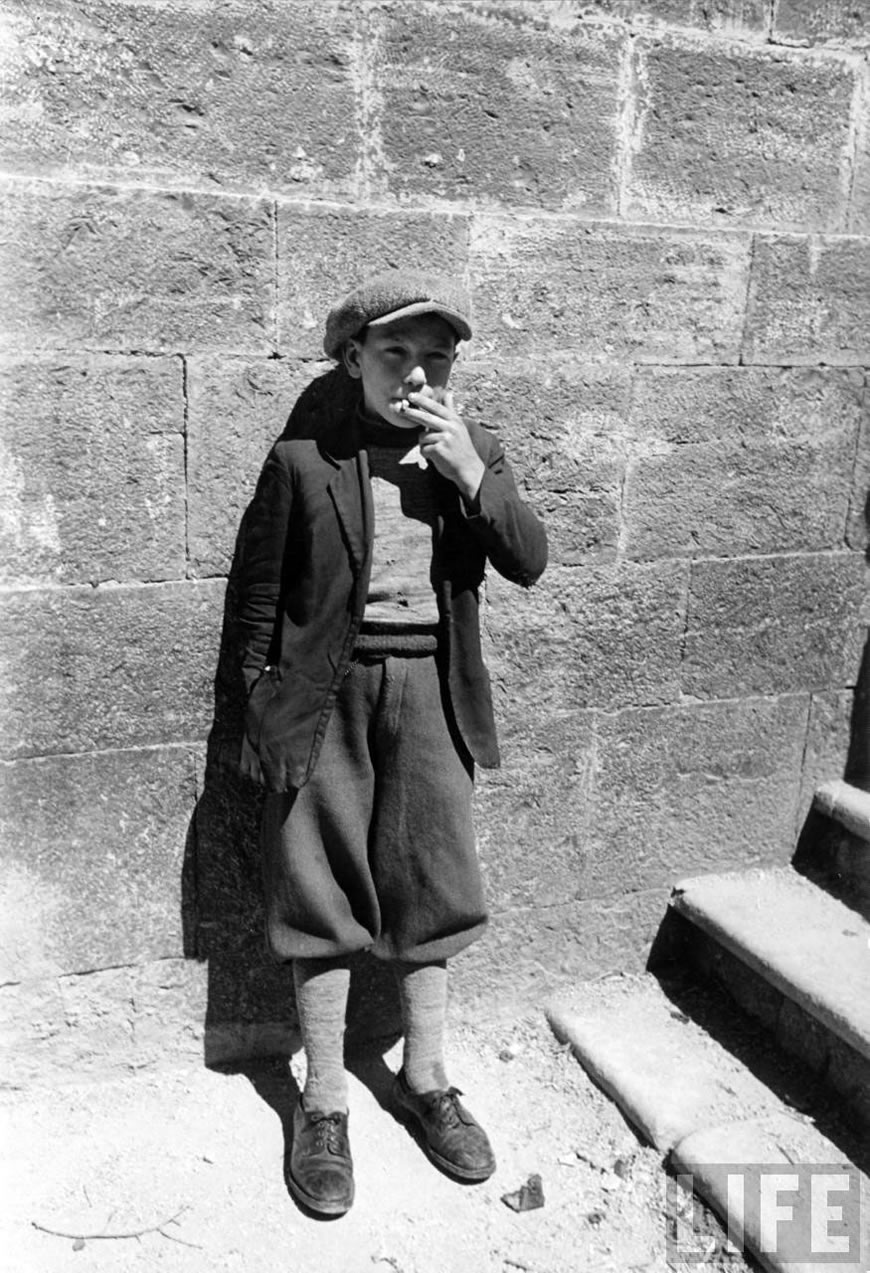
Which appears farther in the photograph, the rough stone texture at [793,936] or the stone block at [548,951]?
the stone block at [548,951]

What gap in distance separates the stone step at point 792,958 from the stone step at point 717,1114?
0.08m

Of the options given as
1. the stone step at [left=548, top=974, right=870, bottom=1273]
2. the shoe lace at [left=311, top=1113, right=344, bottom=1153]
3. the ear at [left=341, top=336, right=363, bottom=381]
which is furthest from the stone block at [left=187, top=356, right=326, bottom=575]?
the stone step at [left=548, top=974, right=870, bottom=1273]

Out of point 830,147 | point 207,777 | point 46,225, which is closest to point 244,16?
point 46,225

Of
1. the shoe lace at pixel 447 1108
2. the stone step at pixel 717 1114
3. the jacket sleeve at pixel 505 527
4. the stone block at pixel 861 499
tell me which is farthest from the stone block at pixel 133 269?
the stone step at pixel 717 1114

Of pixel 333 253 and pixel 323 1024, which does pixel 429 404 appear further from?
pixel 323 1024

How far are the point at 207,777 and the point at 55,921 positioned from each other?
1.72 ft

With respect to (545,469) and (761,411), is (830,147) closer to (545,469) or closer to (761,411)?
(761,411)

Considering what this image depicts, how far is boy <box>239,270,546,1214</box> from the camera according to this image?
2.48 meters

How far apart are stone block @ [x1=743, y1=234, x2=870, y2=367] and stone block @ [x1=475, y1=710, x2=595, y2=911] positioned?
118 cm

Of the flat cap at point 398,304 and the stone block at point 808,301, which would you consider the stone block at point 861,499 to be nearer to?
the stone block at point 808,301

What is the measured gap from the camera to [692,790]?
Answer: 3.46 metres

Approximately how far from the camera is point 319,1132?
2758mm

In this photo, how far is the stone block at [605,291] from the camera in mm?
2926

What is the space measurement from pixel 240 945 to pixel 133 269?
174cm
